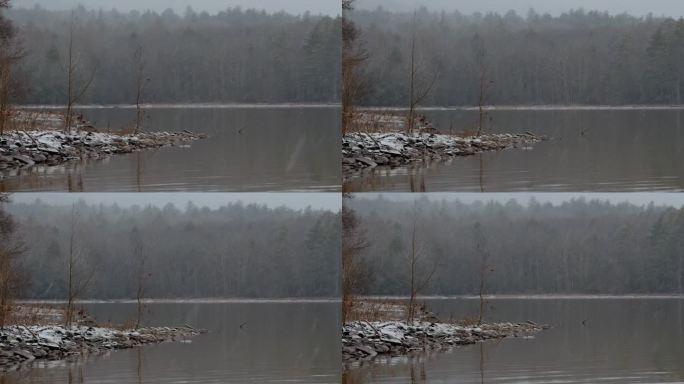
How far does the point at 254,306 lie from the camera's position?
9.09 m

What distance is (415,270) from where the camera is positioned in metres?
8.65

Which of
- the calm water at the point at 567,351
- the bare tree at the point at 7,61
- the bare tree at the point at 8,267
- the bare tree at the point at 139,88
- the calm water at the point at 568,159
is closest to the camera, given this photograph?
the calm water at the point at 567,351

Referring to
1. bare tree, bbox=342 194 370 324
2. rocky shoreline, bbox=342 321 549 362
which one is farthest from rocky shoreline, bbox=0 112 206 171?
rocky shoreline, bbox=342 321 549 362

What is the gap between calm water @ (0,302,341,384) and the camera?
8656 mm

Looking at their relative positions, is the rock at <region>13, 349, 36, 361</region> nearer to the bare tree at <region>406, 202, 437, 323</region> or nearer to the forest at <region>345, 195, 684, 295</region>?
the forest at <region>345, 195, 684, 295</region>

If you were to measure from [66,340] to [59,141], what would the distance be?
1453 millimetres

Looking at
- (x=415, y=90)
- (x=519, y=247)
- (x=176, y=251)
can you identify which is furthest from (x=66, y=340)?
(x=519, y=247)

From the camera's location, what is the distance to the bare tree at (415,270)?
28.4ft

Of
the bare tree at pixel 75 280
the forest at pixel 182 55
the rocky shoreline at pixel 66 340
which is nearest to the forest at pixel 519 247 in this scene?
the forest at pixel 182 55

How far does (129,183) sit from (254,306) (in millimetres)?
1331

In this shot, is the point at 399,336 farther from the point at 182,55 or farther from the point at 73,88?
the point at 73,88

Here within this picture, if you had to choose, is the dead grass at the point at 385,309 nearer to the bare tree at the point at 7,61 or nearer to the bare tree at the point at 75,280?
the bare tree at the point at 75,280

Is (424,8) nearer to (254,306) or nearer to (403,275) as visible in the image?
(403,275)

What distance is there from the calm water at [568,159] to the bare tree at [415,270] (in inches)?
11.0
